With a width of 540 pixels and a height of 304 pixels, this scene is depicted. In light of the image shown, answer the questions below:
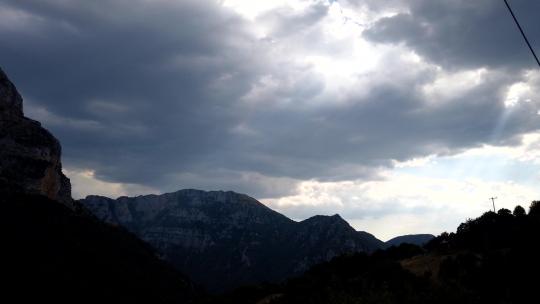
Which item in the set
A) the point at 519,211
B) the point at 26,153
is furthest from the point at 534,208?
the point at 26,153

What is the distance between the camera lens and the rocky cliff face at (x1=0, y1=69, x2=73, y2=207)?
16238 centimetres

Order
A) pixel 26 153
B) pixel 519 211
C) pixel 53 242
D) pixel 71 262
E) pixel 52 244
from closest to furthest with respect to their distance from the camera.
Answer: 1. pixel 519 211
2. pixel 71 262
3. pixel 52 244
4. pixel 53 242
5. pixel 26 153

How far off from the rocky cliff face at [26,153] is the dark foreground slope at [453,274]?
123 m

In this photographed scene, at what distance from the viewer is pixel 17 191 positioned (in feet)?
471

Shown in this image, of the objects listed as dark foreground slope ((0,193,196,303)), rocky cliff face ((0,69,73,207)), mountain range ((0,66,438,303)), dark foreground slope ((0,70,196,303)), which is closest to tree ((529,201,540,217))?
mountain range ((0,66,438,303))

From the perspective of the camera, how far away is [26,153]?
563ft

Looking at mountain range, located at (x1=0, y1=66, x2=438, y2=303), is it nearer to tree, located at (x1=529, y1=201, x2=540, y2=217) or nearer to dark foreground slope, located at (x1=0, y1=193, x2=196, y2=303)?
dark foreground slope, located at (x1=0, y1=193, x2=196, y2=303)

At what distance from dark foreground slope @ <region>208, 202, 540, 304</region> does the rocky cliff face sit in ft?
403

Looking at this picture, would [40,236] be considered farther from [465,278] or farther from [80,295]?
[465,278]

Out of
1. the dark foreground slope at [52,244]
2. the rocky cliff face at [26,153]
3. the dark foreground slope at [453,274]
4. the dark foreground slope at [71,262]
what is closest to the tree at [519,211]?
the dark foreground slope at [453,274]

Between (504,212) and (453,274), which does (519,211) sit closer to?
(504,212)

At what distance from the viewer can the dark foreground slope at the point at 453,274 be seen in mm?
34375

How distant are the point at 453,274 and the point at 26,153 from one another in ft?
548

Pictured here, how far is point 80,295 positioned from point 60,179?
11072 centimetres
